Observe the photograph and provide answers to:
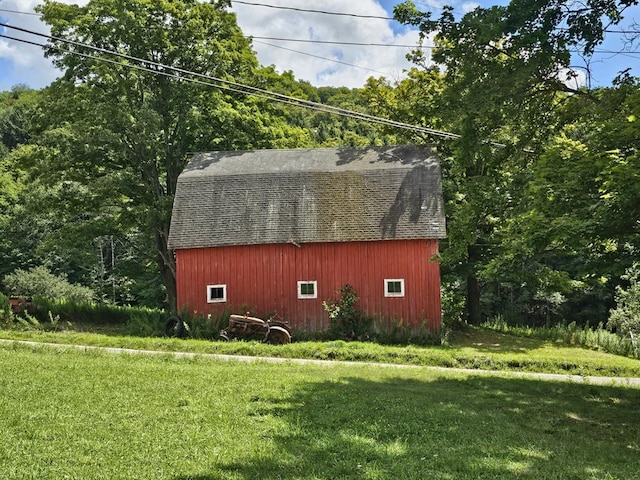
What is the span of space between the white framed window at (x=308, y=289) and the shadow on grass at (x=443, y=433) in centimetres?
887

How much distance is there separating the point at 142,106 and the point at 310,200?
8890mm

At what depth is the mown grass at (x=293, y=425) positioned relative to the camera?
19.3ft

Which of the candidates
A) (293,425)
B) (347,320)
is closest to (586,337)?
(347,320)

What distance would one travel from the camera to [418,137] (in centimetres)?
Result: 2748

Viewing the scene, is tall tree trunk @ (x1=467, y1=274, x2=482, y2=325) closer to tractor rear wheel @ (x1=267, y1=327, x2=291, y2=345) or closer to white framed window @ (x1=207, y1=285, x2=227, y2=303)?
tractor rear wheel @ (x1=267, y1=327, x2=291, y2=345)

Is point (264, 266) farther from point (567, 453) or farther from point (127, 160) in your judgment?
point (567, 453)

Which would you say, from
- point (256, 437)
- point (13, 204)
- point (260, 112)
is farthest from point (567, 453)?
point (13, 204)

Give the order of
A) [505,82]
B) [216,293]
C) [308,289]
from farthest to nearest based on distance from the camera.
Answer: [216,293]
[308,289]
[505,82]

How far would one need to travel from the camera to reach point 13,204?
51.2 m

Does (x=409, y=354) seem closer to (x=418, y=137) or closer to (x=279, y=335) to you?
(x=279, y=335)

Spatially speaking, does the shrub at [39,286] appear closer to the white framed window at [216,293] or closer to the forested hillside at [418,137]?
the forested hillside at [418,137]

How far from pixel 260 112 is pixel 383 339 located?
14028 millimetres

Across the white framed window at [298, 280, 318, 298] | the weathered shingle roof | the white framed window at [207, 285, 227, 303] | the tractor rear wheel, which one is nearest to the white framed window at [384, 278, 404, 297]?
the weathered shingle roof

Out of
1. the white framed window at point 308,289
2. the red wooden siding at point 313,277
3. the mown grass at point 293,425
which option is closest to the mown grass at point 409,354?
the red wooden siding at point 313,277
